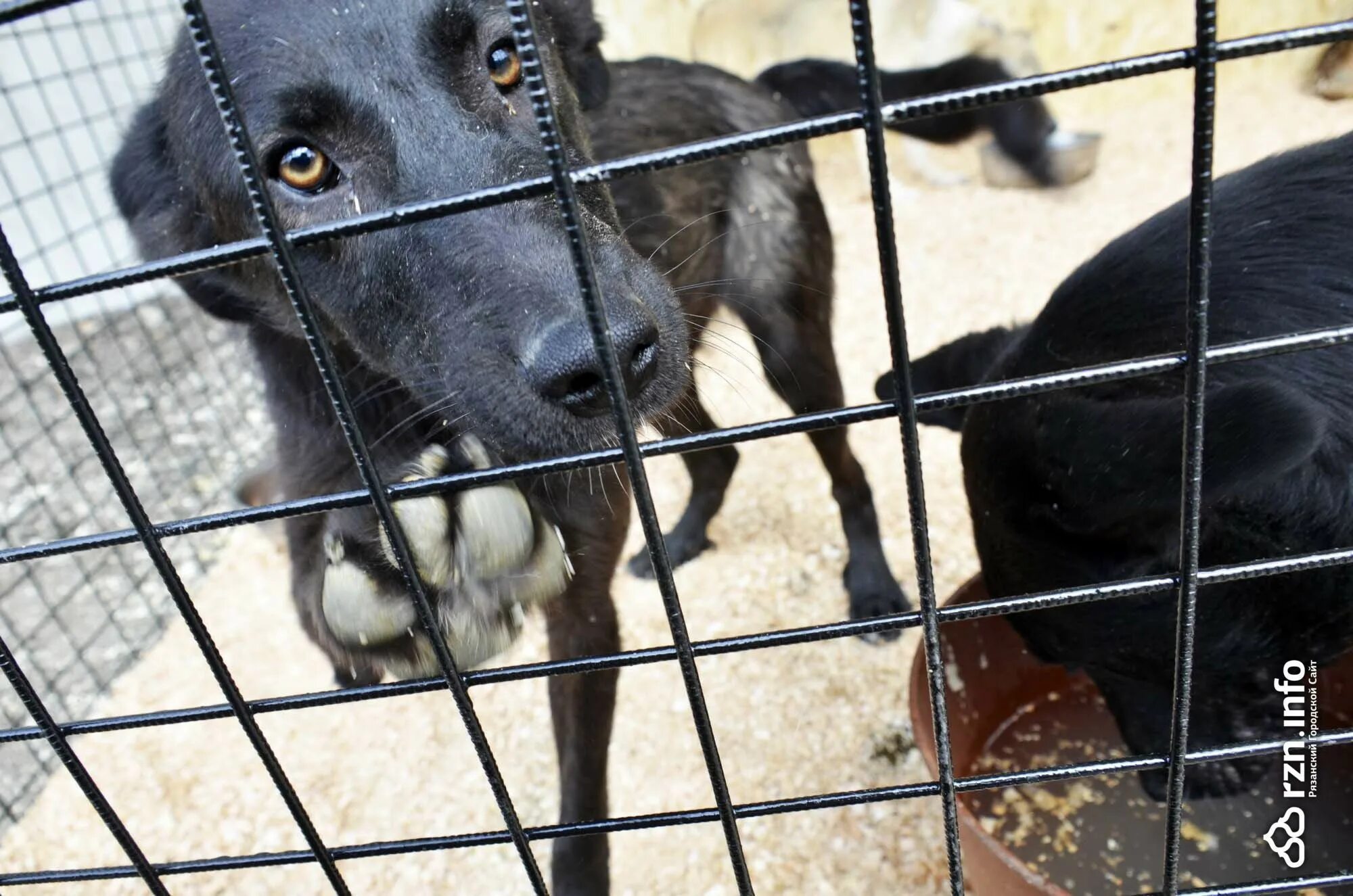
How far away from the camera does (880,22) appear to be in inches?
208

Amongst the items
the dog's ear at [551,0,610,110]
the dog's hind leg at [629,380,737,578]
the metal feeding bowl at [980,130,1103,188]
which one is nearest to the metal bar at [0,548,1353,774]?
the dog's ear at [551,0,610,110]

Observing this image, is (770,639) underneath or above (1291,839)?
above

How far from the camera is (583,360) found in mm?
1144

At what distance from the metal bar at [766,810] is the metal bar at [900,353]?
0.06 metres

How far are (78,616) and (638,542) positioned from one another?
186 cm

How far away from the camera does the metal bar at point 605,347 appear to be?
0.81 m

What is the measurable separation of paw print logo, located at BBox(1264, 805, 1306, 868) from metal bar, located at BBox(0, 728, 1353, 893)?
0.80 meters

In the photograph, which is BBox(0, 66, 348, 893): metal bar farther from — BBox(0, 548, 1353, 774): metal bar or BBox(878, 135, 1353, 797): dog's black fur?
BBox(878, 135, 1353, 797): dog's black fur

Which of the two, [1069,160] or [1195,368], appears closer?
[1195,368]

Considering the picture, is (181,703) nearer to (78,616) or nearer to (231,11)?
(78,616)

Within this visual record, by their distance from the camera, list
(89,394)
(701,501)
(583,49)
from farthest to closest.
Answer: (89,394) → (701,501) → (583,49)

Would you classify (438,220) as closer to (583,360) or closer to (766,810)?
(583,360)

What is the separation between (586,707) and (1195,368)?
1387 millimetres

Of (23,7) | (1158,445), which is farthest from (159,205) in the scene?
(1158,445)
